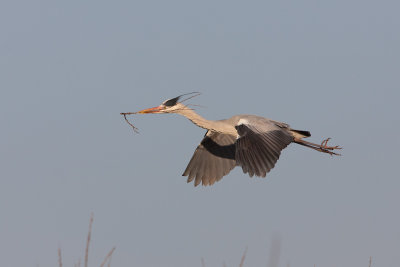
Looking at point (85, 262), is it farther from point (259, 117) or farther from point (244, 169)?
point (259, 117)

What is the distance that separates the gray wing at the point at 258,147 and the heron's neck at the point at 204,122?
72 cm

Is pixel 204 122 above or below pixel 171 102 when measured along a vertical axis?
below

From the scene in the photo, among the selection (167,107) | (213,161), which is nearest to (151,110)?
(167,107)

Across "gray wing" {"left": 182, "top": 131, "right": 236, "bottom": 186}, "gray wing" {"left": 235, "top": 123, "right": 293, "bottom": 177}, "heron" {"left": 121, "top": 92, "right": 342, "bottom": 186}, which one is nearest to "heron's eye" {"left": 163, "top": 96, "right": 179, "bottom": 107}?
"heron" {"left": 121, "top": 92, "right": 342, "bottom": 186}

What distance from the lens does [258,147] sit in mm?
9430

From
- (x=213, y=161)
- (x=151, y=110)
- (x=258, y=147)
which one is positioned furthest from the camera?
(x=213, y=161)

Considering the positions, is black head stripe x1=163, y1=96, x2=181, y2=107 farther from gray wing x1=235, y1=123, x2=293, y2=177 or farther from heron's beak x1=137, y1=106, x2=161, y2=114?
gray wing x1=235, y1=123, x2=293, y2=177

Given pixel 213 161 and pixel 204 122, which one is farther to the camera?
pixel 213 161

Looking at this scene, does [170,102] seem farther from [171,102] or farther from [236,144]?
[236,144]

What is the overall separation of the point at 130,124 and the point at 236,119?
6.50 feet

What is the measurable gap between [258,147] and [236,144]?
37 centimetres

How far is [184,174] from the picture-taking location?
1261cm

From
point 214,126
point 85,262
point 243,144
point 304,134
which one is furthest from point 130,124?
point 85,262

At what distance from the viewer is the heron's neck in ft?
35.9
